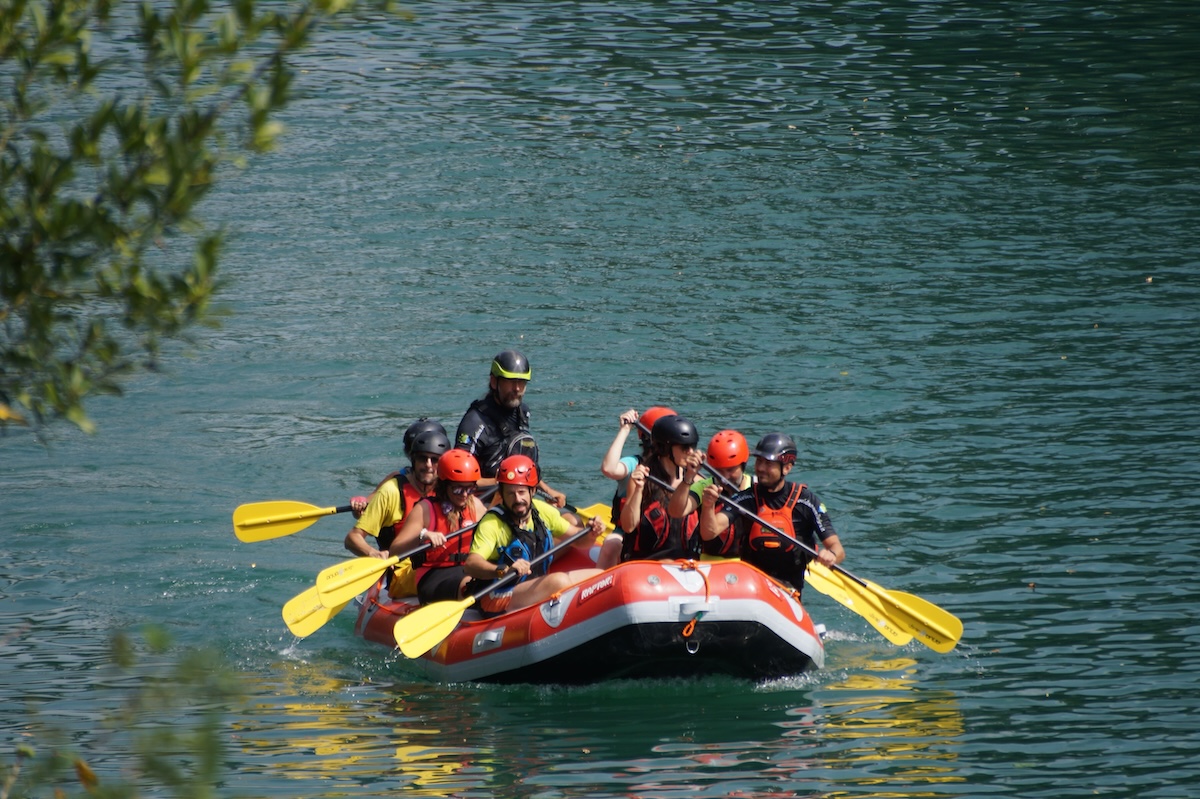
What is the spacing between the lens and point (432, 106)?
27422mm

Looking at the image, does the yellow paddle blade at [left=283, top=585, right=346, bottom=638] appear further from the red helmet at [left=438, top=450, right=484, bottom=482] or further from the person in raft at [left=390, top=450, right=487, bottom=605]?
the red helmet at [left=438, top=450, right=484, bottom=482]

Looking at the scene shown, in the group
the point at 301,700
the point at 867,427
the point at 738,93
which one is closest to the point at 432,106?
the point at 738,93

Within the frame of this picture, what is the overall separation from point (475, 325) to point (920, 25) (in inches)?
753

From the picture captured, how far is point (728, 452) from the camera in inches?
399

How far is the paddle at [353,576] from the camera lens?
33.9 feet

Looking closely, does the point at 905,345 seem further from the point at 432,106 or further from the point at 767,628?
the point at 432,106

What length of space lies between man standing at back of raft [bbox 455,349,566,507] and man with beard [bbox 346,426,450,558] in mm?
675

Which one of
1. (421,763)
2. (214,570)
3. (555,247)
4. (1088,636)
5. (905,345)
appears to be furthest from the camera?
(555,247)

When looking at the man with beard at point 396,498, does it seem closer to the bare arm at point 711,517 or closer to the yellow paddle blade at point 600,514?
the yellow paddle blade at point 600,514

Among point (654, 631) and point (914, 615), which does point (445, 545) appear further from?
point (914, 615)

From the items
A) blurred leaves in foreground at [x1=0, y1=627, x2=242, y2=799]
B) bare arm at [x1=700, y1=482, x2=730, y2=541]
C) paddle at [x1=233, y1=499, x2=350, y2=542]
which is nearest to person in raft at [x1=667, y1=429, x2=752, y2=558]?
bare arm at [x1=700, y1=482, x2=730, y2=541]

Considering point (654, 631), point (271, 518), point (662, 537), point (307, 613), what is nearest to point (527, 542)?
point (662, 537)

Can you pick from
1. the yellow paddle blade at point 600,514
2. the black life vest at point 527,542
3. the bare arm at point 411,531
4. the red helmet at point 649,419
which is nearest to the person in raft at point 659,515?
the red helmet at point 649,419

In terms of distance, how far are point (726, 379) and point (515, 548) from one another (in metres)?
6.97
